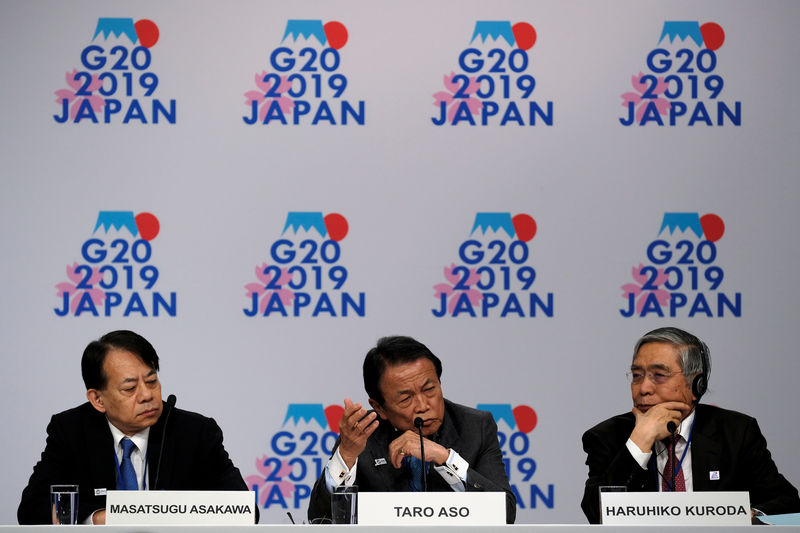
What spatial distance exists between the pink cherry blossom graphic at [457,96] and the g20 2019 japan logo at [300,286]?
870mm

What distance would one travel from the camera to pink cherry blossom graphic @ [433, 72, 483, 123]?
13.6ft

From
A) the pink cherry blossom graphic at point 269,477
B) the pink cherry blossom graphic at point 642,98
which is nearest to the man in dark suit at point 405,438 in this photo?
the pink cherry blossom graphic at point 269,477

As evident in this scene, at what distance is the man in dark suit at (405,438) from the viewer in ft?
9.61

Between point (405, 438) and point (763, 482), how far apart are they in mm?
1147

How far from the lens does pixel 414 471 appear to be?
10.2ft

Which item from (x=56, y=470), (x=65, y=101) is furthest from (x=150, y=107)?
(x=56, y=470)

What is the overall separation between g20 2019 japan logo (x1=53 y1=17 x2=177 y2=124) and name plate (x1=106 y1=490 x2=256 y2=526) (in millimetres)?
2229

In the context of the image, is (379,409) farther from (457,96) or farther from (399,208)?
(457,96)

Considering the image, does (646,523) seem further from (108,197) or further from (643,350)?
(108,197)

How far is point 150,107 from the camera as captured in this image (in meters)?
4.18

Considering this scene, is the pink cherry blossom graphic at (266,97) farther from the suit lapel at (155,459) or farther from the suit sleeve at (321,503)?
the suit sleeve at (321,503)

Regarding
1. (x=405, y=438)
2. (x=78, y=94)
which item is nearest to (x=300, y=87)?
(x=78, y=94)

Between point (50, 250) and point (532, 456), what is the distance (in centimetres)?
236

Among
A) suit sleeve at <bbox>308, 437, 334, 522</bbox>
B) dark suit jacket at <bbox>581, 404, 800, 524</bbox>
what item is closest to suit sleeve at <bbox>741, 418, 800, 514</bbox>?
dark suit jacket at <bbox>581, 404, 800, 524</bbox>
